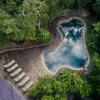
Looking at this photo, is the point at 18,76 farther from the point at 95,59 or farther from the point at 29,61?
the point at 95,59

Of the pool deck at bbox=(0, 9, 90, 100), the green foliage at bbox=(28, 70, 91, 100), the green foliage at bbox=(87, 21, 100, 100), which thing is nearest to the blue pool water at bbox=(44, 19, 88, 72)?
the pool deck at bbox=(0, 9, 90, 100)

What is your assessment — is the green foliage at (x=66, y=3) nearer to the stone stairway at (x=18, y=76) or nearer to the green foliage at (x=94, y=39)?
the green foliage at (x=94, y=39)

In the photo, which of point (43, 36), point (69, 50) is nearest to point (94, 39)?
point (69, 50)

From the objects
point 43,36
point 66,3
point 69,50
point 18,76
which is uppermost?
point 66,3

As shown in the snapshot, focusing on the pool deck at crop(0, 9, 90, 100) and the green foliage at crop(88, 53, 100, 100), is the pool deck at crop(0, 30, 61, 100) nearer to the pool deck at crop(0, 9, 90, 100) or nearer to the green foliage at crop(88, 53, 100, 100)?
the pool deck at crop(0, 9, 90, 100)

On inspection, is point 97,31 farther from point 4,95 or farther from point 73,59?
point 4,95

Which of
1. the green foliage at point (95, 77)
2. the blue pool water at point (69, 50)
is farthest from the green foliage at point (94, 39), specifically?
the green foliage at point (95, 77)
